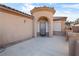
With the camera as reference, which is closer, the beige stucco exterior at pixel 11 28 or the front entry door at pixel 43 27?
the beige stucco exterior at pixel 11 28

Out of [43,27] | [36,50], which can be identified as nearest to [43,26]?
[43,27]

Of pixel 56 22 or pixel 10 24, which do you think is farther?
pixel 56 22

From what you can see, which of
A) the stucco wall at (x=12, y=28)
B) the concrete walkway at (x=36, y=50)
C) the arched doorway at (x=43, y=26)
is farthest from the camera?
the arched doorway at (x=43, y=26)

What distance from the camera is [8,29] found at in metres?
9.77

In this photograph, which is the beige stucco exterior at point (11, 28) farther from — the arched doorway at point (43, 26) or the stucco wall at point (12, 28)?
the arched doorway at point (43, 26)

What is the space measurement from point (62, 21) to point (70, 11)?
21.4ft

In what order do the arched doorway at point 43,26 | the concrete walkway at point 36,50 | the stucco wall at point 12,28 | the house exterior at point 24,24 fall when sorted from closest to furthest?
the concrete walkway at point 36,50, the stucco wall at point 12,28, the house exterior at point 24,24, the arched doorway at point 43,26

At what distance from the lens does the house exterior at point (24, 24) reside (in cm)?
927

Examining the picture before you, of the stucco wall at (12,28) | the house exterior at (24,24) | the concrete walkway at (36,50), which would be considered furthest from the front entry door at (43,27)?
the concrete walkway at (36,50)

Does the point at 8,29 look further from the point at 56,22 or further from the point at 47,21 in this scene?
the point at 56,22

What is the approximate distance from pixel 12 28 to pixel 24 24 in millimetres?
2993

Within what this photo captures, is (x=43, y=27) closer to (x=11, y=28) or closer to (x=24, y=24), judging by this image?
(x=24, y=24)

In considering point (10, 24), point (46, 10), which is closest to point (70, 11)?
point (46, 10)

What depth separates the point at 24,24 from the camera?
1332 cm
